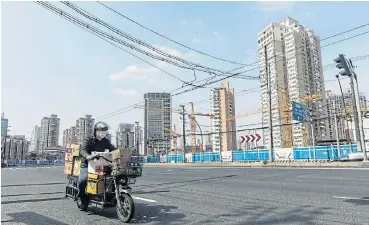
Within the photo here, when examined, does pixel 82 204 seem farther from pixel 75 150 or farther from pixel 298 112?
pixel 298 112

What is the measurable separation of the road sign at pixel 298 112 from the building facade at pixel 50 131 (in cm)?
8765

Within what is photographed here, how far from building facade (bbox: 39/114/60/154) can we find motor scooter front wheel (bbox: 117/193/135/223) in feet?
338

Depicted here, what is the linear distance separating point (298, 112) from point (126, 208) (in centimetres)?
2834

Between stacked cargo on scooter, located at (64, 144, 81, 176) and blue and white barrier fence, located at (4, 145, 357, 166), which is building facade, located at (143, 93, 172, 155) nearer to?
blue and white barrier fence, located at (4, 145, 357, 166)

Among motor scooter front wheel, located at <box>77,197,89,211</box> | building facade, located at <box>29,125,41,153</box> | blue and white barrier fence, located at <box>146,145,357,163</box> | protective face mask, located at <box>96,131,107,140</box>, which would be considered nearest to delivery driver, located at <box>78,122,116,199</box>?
protective face mask, located at <box>96,131,107,140</box>

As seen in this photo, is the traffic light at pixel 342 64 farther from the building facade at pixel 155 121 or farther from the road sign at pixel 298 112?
the building facade at pixel 155 121

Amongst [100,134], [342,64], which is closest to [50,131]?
[342,64]

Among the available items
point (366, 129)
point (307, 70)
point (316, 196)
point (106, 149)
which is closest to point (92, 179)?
point (106, 149)

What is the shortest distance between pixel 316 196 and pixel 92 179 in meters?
5.07

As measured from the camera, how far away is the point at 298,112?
3019cm

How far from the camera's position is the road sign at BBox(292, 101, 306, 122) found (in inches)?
1158

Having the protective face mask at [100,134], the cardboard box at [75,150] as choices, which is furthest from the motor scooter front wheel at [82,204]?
the protective face mask at [100,134]

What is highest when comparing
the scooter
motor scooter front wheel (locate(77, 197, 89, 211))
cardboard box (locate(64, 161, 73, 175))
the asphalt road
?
cardboard box (locate(64, 161, 73, 175))

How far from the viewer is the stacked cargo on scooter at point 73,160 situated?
6.08 m
